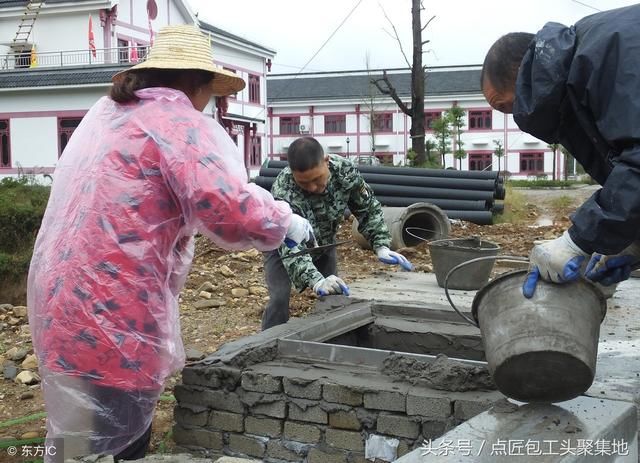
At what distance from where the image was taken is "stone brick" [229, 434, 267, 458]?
3.44 meters

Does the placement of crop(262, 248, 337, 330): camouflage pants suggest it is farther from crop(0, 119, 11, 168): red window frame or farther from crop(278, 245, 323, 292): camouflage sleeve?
crop(0, 119, 11, 168): red window frame

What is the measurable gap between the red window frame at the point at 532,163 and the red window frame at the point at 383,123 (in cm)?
763

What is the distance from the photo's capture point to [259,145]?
34094mm

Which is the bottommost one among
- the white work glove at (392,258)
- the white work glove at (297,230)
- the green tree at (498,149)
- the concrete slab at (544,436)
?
the concrete slab at (544,436)

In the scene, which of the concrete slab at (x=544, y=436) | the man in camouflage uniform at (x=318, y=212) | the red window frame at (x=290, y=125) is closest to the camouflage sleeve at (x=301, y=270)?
the man in camouflage uniform at (x=318, y=212)

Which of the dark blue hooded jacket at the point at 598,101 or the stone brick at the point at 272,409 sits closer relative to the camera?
the dark blue hooded jacket at the point at 598,101

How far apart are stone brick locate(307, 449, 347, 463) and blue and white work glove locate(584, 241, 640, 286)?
1.30 metres

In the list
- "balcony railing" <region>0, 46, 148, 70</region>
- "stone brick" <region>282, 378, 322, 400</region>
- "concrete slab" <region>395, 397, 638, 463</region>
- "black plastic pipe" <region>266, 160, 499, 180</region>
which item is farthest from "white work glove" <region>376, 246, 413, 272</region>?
"balcony railing" <region>0, 46, 148, 70</region>

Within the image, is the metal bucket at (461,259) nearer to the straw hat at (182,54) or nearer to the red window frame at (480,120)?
the straw hat at (182,54)

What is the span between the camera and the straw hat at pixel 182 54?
9.55 feet

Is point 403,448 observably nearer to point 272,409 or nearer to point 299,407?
point 299,407

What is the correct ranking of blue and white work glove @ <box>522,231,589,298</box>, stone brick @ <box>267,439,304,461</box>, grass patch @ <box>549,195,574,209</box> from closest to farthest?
blue and white work glove @ <box>522,231,589,298</box> → stone brick @ <box>267,439,304,461</box> → grass patch @ <box>549,195,574,209</box>

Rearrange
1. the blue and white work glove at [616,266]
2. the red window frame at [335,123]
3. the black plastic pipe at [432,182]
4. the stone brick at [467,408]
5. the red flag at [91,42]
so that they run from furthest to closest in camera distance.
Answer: the red window frame at [335,123] < the red flag at [91,42] < the black plastic pipe at [432,182] < the stone brick at [467,408] < the blue and white work glove at [616,266]

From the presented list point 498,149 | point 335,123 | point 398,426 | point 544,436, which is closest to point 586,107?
point 544,436
